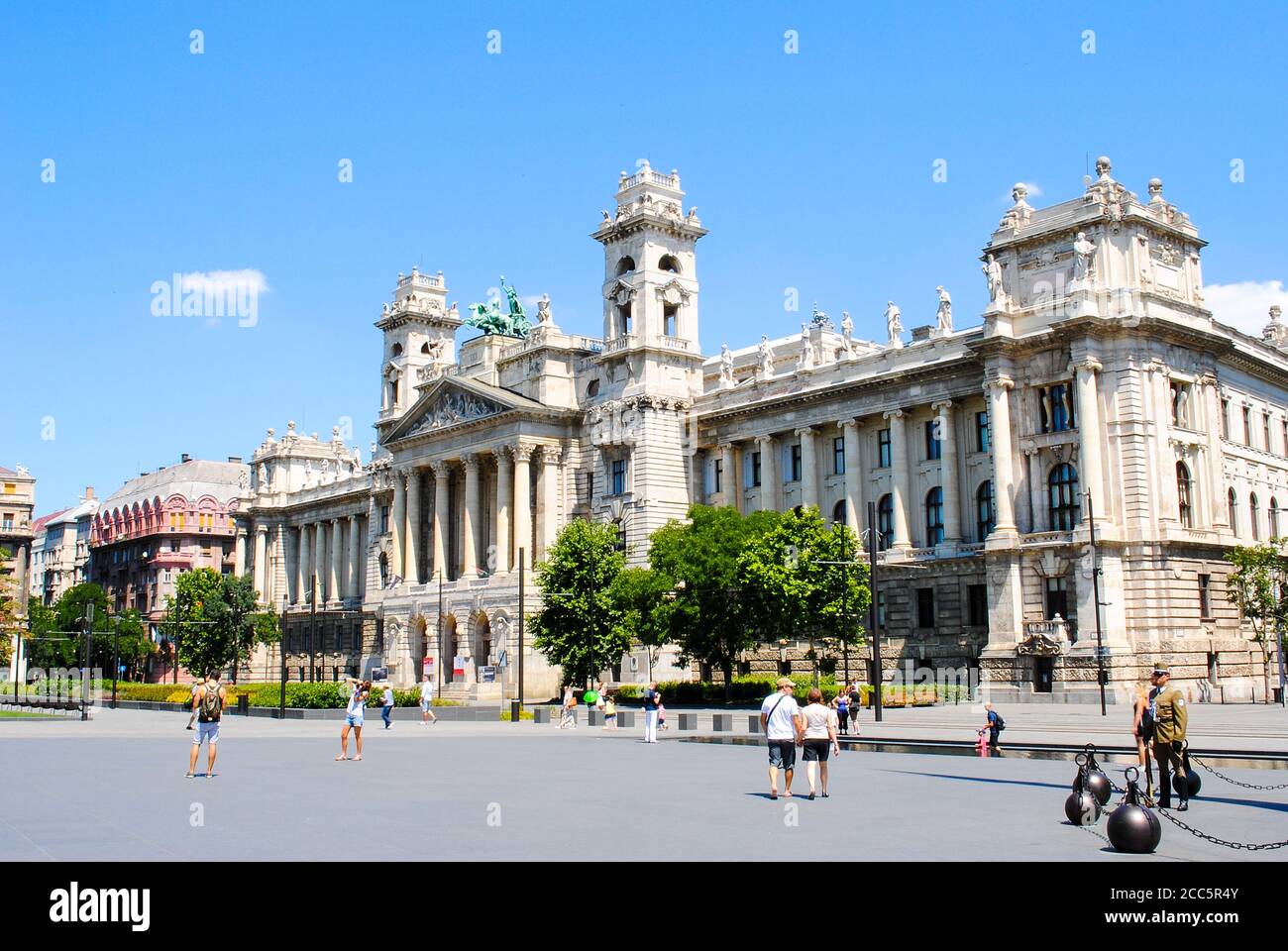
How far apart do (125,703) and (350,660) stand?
35050mm

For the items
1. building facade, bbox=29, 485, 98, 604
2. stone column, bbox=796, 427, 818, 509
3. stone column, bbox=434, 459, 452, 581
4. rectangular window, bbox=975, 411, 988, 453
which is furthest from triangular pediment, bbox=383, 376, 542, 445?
building facade, bbox=29, 485, 98, 604

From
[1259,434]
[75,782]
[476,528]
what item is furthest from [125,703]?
[1259,434]

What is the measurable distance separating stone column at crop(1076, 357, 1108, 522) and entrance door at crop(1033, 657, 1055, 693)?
6820 millimetres

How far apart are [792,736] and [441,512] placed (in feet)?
230

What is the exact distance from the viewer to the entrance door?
188 ft

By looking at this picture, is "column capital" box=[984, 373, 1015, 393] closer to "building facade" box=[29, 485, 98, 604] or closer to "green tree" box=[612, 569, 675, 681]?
"green tree" box=[612, 569, 675, 681]

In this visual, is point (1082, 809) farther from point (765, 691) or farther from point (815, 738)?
point (765, 691)

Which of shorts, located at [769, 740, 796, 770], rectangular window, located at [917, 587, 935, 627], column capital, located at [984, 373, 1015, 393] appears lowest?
shorts, located at [769, 740, 796, 770]

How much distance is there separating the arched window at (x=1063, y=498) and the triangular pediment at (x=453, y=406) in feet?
109

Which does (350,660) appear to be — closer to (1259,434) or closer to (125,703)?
(125,703)

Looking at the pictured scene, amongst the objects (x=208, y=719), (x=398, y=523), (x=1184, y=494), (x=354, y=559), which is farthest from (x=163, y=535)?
(x=208, y=719)

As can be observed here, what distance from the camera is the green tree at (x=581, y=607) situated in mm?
→ 66812

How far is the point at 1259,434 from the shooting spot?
2682 inches

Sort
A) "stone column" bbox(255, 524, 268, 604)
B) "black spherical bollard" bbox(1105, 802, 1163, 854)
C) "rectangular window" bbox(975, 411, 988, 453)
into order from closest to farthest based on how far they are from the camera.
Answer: "black spherical bollard" bbox(1105, 802, 1163, 854) → "rectangular window" bbox(975, 411, 988, 453) → "stone column" bbox(255, 524, 268, 604)
